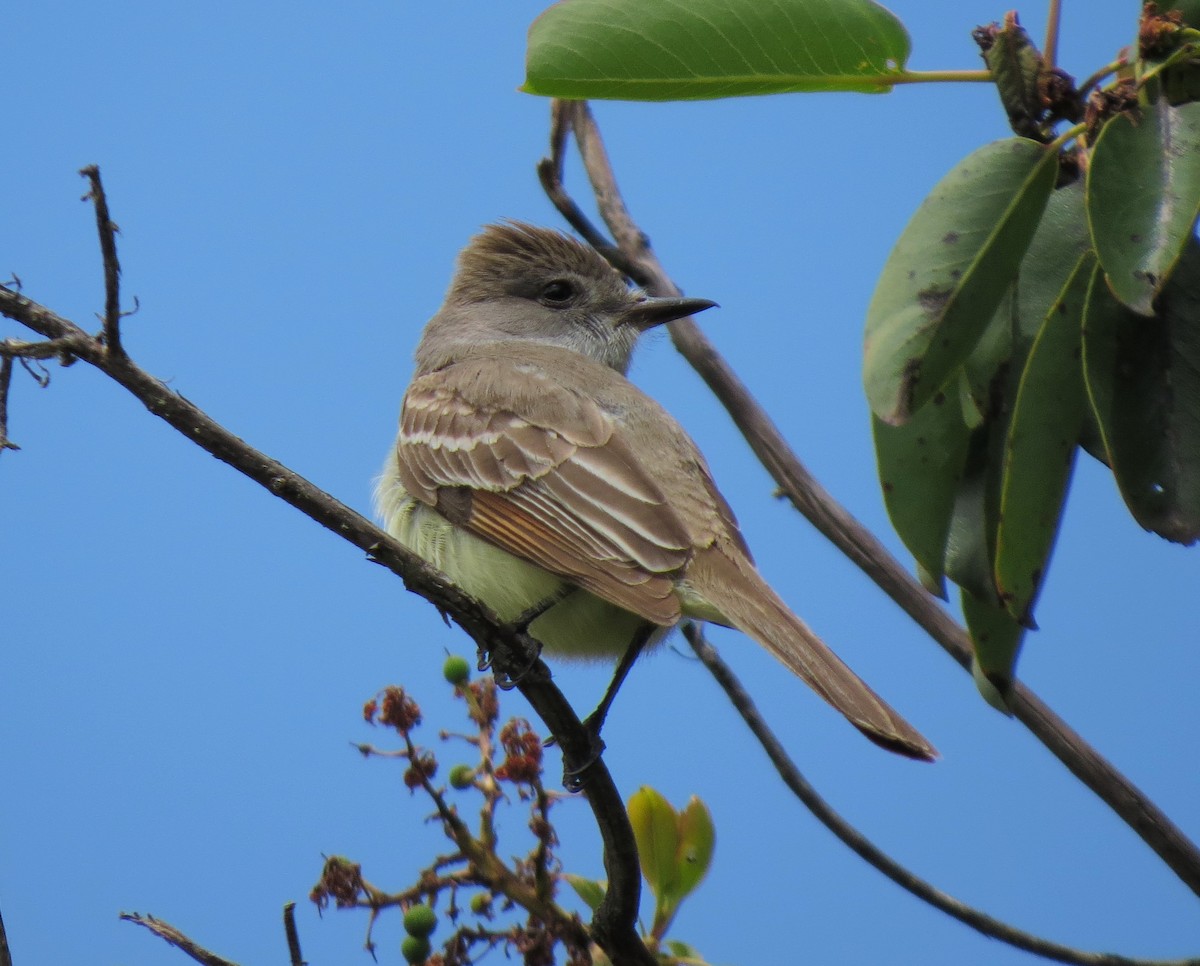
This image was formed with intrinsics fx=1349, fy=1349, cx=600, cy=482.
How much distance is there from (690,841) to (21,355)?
163cm

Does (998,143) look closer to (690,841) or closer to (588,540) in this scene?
(588,540)

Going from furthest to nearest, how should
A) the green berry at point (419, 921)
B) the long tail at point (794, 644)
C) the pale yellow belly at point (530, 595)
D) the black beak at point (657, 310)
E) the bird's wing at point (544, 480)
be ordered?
the black beak at point (657, 310) < the pale yellow belly at point (530, 595) < the bird's wing at point (544, 480) < the green berry at point (419, 921) < the long tail at point (794, 644)

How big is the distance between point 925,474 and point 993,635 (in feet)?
0.87

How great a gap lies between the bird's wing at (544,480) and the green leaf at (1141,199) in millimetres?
1160

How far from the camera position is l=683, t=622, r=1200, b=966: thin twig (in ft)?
8.64

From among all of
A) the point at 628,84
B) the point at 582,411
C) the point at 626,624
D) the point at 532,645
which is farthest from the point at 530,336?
the point at 628,84

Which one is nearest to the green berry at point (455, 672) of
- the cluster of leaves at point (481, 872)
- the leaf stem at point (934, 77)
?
the cluster of leaves at point (481, 872)

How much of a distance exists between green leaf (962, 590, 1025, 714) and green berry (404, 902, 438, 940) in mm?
1098

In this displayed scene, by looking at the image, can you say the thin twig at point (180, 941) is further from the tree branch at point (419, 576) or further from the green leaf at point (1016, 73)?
the green leaf at point (1016, 73)

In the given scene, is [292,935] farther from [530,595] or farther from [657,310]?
[657,310]

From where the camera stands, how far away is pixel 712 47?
6.29ft

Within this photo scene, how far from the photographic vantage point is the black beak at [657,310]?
3.76 meters

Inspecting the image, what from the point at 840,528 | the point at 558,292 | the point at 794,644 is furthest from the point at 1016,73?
the point at 558,292

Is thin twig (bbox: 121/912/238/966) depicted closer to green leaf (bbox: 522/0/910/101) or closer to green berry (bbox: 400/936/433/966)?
green berry (bbox: 400/936/433/966)
